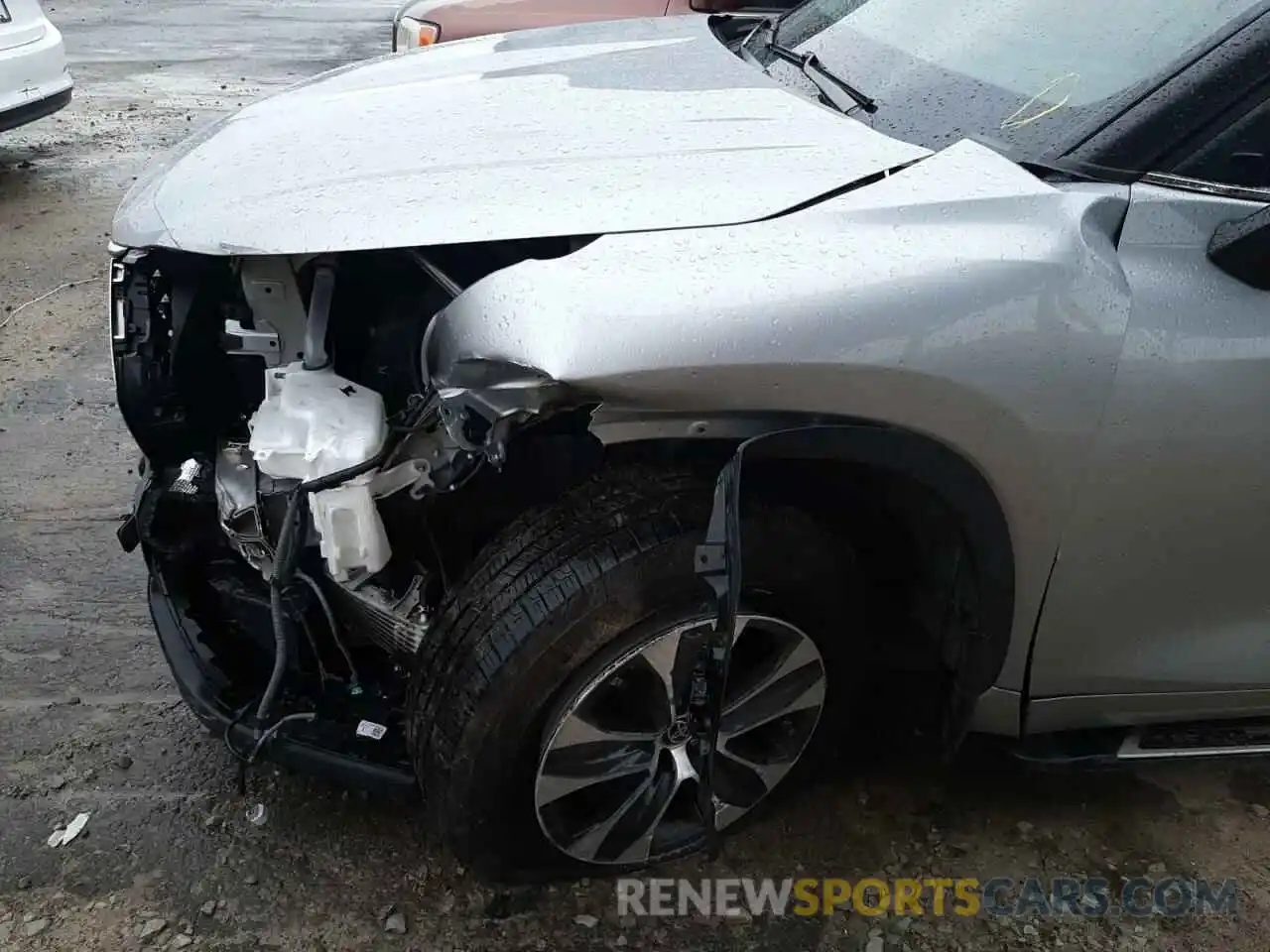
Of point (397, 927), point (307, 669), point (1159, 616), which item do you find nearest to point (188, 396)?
point (307, 669)

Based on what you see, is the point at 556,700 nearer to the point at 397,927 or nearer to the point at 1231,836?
the point at 397,927

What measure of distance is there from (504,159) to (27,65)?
4.95 metres

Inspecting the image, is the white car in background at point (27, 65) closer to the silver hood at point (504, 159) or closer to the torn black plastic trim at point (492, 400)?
the silver hood at point (504, 159)

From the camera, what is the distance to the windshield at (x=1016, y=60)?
70.7 inches

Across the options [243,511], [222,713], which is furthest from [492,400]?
[222,713]

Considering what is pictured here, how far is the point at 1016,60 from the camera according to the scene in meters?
2.01

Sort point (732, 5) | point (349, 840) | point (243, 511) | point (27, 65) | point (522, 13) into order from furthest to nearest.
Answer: point (27, 65) → point (522, 13) → point (732, 5) → point (349, 840) → point (243, 511)

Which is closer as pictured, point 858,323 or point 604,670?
point 858,323

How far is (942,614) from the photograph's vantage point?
187 centimetres

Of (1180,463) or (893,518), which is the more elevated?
(1180,463)

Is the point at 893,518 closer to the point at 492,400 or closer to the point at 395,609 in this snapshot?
the point at 492,400

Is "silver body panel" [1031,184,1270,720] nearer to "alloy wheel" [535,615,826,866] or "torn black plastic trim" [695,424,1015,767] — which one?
"torn black plastic trim" [695,424,1015,767]

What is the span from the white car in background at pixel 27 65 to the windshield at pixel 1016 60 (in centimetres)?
484

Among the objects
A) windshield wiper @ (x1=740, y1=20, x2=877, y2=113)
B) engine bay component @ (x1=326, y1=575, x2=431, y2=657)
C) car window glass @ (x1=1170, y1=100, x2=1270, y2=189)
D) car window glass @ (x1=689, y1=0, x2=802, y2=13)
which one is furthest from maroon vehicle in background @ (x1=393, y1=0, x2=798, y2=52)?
engine bay component @ (x1=326, y1=575, x2=431, y2=657)
